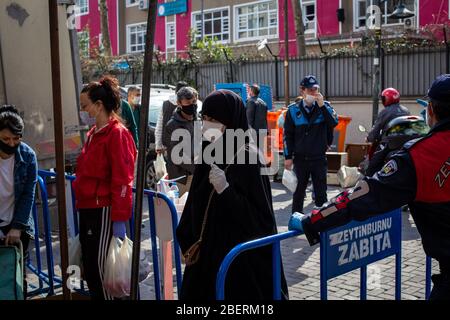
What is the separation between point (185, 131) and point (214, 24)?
2722 centimetres

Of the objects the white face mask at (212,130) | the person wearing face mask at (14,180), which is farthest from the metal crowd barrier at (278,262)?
the person wearing face mask at (14,180)

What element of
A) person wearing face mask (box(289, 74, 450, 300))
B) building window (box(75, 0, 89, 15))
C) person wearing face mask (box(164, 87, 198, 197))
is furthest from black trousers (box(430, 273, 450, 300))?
building window (box(75, 0, 89, 15))

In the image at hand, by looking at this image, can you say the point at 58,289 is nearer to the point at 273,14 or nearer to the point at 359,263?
the point at 359,263

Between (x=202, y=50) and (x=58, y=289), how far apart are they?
726 inches

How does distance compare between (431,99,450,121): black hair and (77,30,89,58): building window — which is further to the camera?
(77,30,89,58): building window

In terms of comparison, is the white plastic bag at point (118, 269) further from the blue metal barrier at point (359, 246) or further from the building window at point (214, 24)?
the building window at point (214, 24)

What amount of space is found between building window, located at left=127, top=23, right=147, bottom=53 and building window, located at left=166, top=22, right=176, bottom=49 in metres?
2.71

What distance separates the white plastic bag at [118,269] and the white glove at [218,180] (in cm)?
107

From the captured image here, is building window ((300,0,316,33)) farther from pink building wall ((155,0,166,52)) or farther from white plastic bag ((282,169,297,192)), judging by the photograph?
white plastic bag ((282,169,297,192))

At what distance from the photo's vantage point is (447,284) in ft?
9.34

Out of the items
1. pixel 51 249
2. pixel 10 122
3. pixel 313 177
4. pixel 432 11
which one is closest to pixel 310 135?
pixel 313 177

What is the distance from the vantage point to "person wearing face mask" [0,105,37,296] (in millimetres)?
4375

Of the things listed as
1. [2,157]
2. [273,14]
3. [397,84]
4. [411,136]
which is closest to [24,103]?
[2,157]

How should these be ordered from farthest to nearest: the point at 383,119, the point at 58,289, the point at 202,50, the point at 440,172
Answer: the point at 202,50 → the point at 383,119 → the point at 58,289 → the point at 440,172
